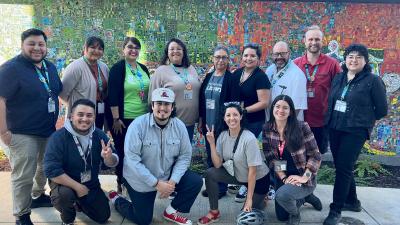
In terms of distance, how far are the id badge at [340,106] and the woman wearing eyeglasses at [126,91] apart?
228 cm

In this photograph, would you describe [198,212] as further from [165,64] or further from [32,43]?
[32,43]

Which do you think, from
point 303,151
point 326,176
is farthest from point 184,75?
point 326,176

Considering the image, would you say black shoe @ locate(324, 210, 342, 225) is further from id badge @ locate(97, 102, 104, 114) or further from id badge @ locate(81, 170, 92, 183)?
id badge @ locate(97, 102, 104, 114)

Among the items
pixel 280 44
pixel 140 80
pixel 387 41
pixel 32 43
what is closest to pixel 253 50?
pixel 280 44

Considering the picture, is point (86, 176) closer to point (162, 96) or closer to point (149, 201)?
point (149, 201)

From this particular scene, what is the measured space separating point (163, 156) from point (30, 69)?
1662 millimetres

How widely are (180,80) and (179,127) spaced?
0.72m

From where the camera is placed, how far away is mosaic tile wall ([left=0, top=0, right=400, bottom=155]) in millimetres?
6195

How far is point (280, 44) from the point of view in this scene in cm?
428

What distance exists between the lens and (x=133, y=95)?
14.3 ft

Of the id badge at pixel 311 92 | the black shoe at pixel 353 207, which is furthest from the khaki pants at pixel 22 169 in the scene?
the black shoe at pixel 353 207

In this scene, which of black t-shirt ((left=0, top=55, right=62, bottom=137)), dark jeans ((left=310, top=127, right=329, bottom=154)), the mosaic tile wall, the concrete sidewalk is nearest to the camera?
black t-shirt ((left=0, top=55, right=62, bottom=137))

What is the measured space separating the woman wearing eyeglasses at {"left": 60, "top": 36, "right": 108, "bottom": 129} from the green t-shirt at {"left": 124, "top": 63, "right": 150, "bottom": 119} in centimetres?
33

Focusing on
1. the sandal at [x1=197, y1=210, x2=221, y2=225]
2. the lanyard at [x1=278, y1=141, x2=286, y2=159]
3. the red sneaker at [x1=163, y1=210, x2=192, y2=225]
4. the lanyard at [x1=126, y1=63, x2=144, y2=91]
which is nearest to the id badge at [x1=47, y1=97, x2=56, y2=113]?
the lanyard at [x1=126, y1=63, x2=144, y2=91]
